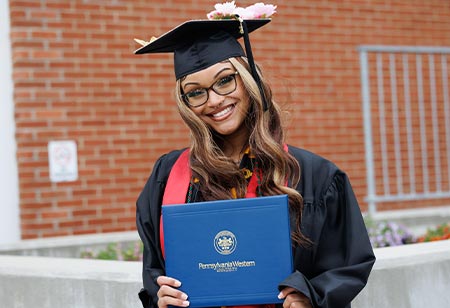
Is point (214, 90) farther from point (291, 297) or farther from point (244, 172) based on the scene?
point (291, 297)

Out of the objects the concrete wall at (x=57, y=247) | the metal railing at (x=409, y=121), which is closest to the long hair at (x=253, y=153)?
the concrete wall at (x=57, y=247)

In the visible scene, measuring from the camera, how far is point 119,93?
21.4 ft

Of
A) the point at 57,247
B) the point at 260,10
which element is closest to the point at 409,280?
the point at 260,10

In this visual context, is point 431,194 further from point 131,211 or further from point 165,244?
point 165,244

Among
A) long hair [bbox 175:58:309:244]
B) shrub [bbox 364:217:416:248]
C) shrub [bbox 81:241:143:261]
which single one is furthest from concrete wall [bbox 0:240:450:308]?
long hair [bbox 175:58:309:244]

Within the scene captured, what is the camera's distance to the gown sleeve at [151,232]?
2.62m

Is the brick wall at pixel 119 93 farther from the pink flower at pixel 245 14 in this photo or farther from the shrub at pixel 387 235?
the pink flower at pixel 245 14

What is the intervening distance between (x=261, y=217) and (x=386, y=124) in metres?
5.37

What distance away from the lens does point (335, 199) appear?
101 inches

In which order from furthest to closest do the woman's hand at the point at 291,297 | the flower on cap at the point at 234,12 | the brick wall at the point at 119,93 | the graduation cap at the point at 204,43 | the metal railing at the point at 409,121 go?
the metal railing at the point at 409,121
the brick wall at the point at 119,93
the flower on cap at the point at 234,12
the graduation cap at the point at 204,43
the woman's hand at the point at 291,297

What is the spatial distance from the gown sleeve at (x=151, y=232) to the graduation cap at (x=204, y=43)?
0.37 meters

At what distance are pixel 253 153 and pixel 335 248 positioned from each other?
39 centimetres

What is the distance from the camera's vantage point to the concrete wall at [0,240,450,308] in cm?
397

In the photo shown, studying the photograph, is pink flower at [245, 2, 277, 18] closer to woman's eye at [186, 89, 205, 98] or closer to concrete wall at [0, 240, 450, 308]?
woman's eye at [186, 89, 205, 98]
